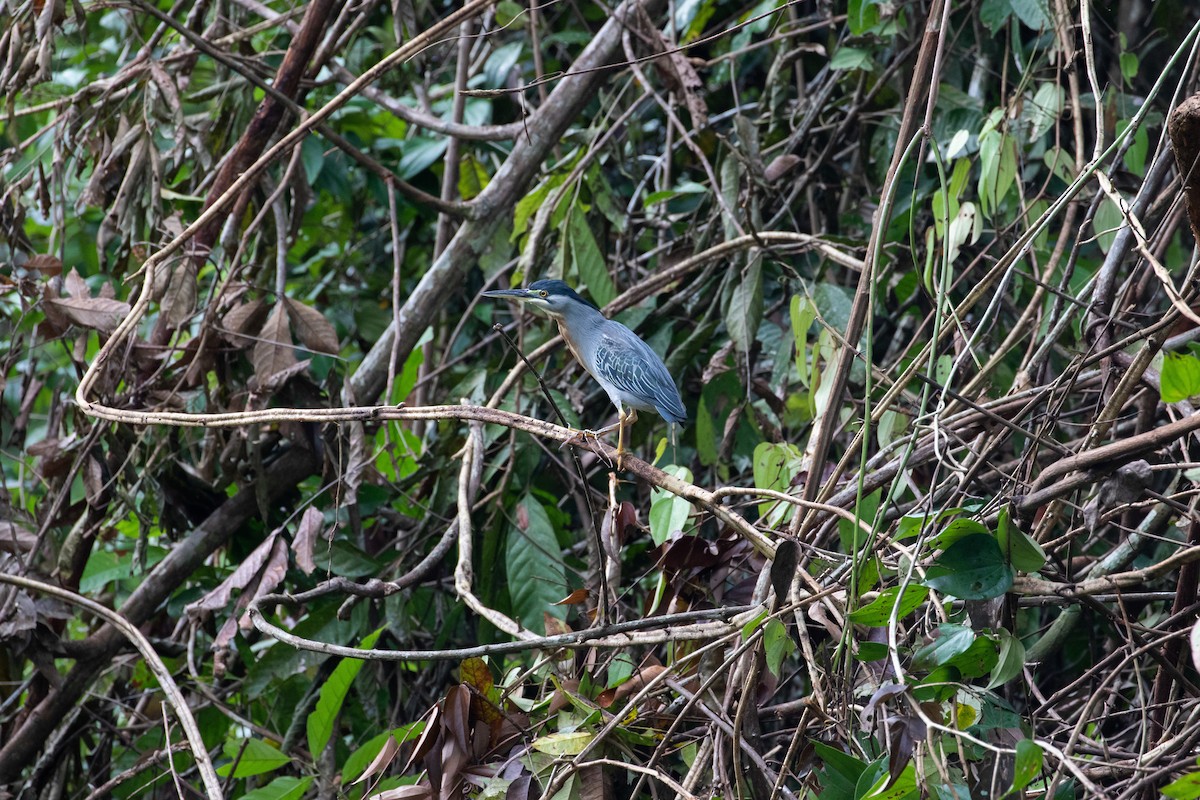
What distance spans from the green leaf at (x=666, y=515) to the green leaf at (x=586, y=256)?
1.46 metres

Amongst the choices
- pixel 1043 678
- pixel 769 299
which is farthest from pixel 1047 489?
pixel 769 299

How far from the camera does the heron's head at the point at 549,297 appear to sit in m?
3.85

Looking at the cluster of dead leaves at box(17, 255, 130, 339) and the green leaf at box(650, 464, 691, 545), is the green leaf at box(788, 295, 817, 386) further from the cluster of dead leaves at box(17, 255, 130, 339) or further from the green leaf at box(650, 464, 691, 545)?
the cluster of dead leaves at box(17, 255, 130, 339)

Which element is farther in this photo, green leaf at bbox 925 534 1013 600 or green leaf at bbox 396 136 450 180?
green leaf at bbox 396 136 450 180

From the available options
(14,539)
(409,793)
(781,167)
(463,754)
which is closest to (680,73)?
(781,167)

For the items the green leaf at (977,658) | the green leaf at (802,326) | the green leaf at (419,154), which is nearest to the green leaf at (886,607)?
the green leaf at (977,658)

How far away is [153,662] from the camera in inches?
119

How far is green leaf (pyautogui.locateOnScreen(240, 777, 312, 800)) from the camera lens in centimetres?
303

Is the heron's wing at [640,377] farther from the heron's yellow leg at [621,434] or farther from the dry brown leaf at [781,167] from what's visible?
the dry brown leaf at [781,167]

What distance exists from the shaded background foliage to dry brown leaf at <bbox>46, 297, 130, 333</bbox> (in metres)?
0.09

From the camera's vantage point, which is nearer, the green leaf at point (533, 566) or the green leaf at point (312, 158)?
the green leaf at point (533, 566)

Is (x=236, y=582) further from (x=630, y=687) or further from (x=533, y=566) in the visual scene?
(x=630, y=687)

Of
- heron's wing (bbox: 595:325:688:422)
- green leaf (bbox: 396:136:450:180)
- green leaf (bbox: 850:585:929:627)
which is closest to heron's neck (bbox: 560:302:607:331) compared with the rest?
heron's wing (bbox: 595:325:688:422)

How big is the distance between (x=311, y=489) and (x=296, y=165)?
1.24 metres
